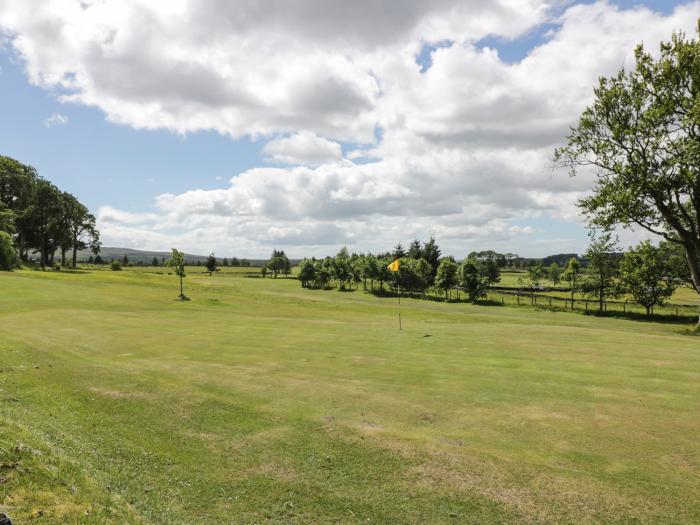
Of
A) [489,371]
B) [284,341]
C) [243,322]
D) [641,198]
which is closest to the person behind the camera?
[489,371]

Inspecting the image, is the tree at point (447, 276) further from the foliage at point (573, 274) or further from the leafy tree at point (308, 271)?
the leafy tree at point (308, 271)

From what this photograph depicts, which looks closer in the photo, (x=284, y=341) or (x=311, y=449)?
(x=311, y=449)

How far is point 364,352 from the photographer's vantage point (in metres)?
24.2

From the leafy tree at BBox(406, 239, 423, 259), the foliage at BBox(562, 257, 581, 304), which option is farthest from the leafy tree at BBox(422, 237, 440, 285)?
the foliage at BBox(562, 257, 581, 304)

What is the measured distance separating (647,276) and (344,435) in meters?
76.7

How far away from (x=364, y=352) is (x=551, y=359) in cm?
1000

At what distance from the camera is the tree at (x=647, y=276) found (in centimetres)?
6900

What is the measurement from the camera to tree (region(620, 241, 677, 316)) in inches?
2717

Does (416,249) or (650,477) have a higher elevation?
(416,249)

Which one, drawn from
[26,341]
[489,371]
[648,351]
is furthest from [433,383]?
[26,341]

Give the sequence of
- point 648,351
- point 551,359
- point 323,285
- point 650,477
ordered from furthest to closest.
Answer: point 323,285 → point 648,351 → point 551,359 → point 650,477

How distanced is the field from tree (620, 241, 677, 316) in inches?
2169

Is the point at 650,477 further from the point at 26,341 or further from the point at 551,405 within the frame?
the point at 26,341

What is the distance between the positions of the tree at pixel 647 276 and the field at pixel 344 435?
55085 millimetres
